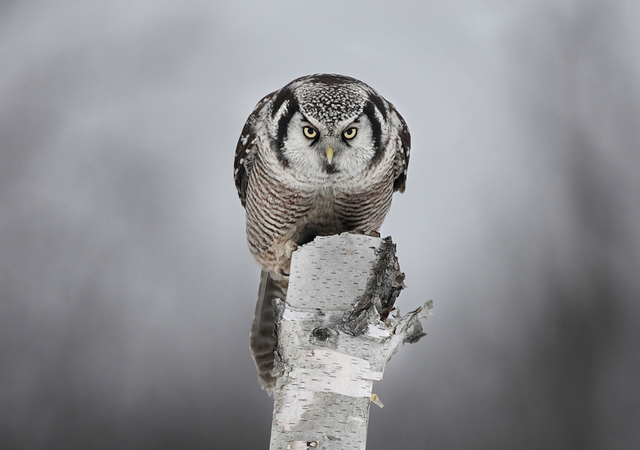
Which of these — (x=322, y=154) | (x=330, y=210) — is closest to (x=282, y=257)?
(x=330, y=210)

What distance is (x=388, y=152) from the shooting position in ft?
5.07

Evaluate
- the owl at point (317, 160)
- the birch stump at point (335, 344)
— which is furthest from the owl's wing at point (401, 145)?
the birch stump at point (335, 344)

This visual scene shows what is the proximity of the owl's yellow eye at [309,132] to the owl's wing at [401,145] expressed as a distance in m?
0.30

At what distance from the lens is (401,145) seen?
170 centimetres

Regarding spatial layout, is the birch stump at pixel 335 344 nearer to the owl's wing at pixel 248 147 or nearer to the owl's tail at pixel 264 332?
the owl's wing at pixel 248 147

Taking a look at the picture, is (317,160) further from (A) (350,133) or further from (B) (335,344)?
(B) (335,344)

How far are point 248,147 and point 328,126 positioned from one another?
1.29ft

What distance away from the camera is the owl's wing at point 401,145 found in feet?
5.43

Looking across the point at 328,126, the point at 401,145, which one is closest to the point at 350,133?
the point at 328,126

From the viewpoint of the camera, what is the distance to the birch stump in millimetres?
1045

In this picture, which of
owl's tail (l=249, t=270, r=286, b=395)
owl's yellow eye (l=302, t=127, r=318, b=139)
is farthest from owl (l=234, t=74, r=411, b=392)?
owl's tail (l=249, t=270, r=286, b=395)

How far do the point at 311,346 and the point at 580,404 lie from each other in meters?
1.65

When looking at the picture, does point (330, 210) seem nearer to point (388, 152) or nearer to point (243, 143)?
point (388, 152)

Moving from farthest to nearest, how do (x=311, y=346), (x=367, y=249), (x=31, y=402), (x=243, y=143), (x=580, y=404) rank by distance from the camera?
(x=580, y=404) < (x=31, y=402) < (x=243, y=143) < (x=367, y=249) < (x=311, y=346)
